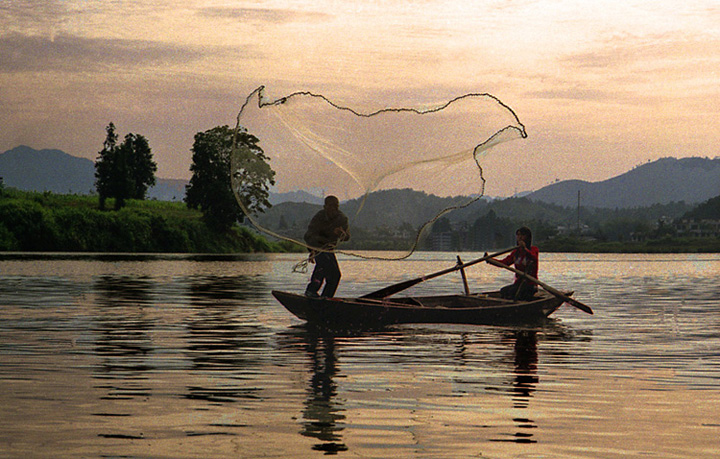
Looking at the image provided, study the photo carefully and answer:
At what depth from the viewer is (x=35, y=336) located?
19.9 meters

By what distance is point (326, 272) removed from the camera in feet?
70.8

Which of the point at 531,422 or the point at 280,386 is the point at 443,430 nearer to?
the point at 531,422

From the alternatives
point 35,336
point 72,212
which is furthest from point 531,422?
point 72,212

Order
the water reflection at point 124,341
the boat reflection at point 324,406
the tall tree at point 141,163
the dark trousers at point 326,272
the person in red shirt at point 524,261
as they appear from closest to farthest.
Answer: the boat reflection at point 324,406
the water reflection at point 124,341
the dark trousers at point 326,272
the person in red shirt at point 524,261
the tall tree at point 141,163

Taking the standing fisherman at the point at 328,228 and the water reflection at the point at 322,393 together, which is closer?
the water reflection at the point at 322,393

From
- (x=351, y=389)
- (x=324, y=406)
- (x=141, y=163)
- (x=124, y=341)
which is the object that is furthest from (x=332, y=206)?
(x=141, y=163)

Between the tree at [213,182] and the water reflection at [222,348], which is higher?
the tree at [213,182]

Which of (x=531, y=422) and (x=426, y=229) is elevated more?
(x=426, y=229)

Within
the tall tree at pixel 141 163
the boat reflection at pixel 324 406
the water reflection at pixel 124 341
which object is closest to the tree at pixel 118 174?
the tall tree at pixel 141 163

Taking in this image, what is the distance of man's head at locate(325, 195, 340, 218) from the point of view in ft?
66.8

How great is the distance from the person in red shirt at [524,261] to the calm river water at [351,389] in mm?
1124

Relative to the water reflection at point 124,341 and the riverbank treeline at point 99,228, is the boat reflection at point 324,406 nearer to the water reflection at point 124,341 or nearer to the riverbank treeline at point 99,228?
the water reflection at point 124,341

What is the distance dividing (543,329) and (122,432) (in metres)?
14.9

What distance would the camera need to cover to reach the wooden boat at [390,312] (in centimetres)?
2156
